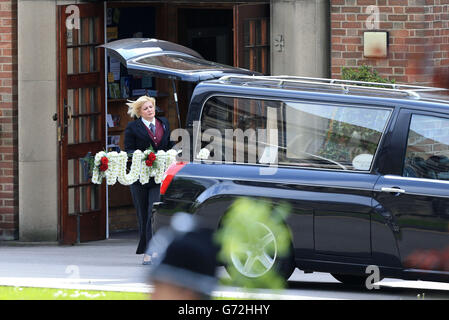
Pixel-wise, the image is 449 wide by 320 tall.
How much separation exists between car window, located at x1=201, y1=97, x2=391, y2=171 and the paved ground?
3.48 ft

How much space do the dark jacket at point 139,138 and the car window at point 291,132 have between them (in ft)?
6.69

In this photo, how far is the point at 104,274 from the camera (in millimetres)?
11289

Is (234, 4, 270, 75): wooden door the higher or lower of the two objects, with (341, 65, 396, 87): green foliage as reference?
higher

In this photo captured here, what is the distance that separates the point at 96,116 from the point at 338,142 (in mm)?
5888

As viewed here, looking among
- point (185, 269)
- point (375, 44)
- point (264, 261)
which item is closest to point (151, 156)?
point (264, 261)

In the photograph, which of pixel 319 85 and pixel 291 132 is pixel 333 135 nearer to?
pixel 291 132

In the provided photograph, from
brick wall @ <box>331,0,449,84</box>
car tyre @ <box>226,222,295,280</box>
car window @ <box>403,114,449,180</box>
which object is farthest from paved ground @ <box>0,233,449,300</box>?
brick wall @ <box>331,0,449,84</box>

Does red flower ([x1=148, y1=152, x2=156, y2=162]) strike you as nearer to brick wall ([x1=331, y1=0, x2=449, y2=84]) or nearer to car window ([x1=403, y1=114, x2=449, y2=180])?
car window ([x1=403, y1=114, x2=449, y2=180])

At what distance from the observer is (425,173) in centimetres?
943

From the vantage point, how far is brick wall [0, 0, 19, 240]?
14.7 meters

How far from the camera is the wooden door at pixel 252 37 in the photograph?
14.3 meters

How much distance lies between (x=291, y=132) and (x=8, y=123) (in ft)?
19.6

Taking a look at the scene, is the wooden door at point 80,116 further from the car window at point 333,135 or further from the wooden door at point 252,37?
the car window at point 333,135
